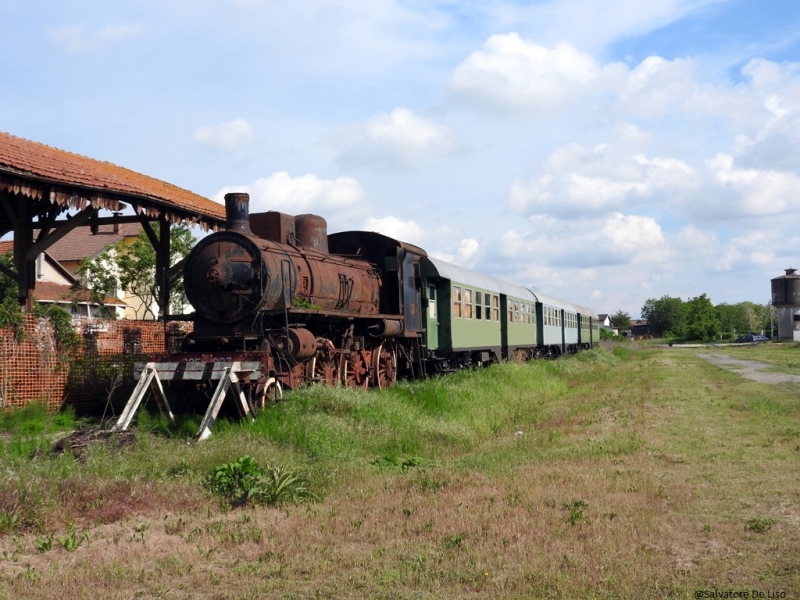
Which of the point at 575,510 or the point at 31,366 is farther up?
the point at 31,366

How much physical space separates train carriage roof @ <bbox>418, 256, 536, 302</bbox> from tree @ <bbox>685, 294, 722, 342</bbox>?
77007mm

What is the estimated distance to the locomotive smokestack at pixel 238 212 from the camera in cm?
1261

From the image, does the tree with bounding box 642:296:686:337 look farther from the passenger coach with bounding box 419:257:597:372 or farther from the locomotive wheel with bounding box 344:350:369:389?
the locomotive wheel with bounding box 344:350:369:389

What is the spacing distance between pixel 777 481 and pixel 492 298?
16.4 metres

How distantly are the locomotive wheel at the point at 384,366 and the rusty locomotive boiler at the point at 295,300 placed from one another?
25 mm

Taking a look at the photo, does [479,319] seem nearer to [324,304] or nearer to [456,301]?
[456,301]

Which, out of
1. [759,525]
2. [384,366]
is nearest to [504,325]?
[384,366]

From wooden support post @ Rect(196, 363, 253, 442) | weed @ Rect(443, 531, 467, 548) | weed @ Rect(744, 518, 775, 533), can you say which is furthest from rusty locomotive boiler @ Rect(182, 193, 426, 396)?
weed @ Rect(744, 518, 775, 533)

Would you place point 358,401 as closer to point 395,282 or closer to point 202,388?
point 202,388

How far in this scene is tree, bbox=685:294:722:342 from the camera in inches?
3925

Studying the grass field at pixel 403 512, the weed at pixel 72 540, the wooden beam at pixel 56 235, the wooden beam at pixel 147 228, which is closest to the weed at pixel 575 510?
the grass field at pixel 403 512

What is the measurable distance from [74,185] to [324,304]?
4.58 meters

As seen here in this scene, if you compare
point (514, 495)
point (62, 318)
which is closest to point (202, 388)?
point (62, 318)

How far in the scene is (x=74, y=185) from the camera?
→ 12.9 metres
